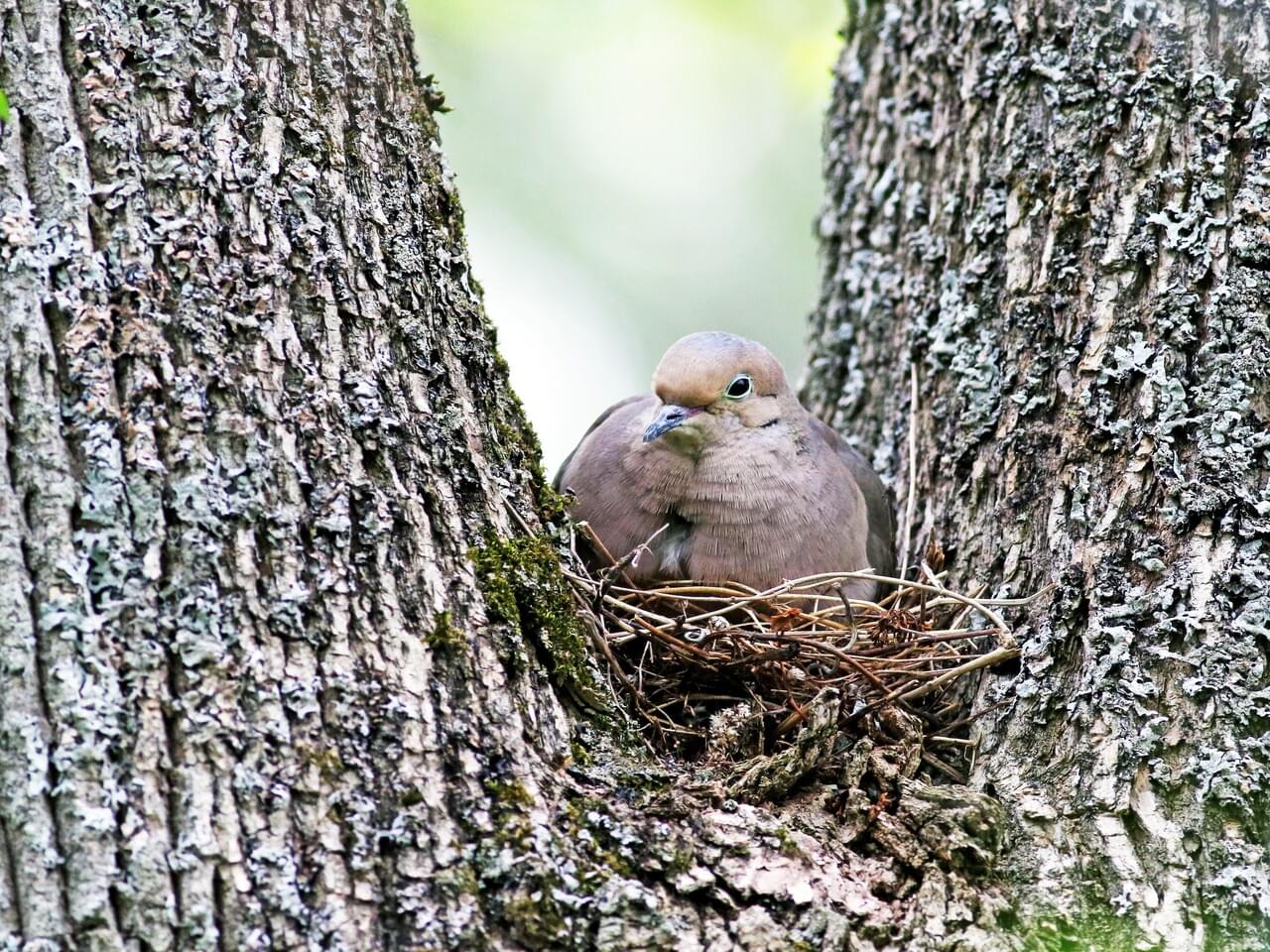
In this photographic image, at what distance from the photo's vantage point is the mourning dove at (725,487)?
404cm

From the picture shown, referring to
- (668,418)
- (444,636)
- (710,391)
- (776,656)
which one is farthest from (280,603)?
(710,391)

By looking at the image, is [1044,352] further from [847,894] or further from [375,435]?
[375,435]

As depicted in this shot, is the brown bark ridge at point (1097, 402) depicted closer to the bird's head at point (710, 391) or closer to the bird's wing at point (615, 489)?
the bird's head at point (710, 391)

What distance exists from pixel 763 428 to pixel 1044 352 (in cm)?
97

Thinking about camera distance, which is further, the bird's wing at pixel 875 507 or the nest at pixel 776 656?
the bird's wing at pixel 875 507

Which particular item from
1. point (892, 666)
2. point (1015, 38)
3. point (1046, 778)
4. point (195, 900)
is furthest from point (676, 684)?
point (1015, 38)

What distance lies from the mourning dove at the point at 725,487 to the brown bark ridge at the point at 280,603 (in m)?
1.24

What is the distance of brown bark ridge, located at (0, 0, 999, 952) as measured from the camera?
2.11 meters

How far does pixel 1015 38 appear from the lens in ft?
13.0

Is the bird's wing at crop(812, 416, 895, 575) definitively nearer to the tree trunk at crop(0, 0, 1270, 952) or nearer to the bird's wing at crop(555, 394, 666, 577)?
the bird's wing at crop(555, 394, 666, 577)

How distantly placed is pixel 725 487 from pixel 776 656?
0.82 m

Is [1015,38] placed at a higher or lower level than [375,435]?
higher

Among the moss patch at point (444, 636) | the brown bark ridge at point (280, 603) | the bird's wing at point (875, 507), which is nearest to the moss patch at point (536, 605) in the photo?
the brown bark ridge at point (280, 603)

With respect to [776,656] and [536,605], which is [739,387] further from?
[536,605]
